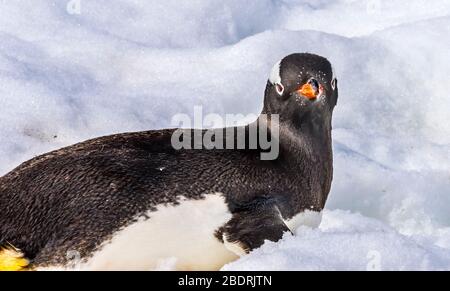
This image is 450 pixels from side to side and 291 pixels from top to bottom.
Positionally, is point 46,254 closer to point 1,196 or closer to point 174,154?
point 1,196

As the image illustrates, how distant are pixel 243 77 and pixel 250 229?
2.32m

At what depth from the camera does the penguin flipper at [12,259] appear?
9.02ft

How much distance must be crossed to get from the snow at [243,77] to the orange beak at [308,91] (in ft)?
1.77

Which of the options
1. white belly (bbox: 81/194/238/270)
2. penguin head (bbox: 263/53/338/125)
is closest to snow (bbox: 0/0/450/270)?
penguin head (bbox: 263/53/338/125)

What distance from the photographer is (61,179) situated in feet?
9.48

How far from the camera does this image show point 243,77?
16.9 ft

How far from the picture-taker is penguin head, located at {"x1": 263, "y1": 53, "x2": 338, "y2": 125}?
11.1ft

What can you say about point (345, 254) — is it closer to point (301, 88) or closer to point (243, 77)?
point (301, 88)

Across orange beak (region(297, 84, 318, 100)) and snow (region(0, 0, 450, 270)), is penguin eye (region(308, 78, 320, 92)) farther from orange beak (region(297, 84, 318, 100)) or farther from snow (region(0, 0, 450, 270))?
snow (region(0, 0, 450, 270))

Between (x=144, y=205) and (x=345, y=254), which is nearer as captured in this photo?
(x=345, y=254)

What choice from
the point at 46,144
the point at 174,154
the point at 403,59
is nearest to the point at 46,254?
the point at 174,154

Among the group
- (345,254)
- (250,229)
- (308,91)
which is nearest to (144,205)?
(250,229)

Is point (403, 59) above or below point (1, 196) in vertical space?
above
